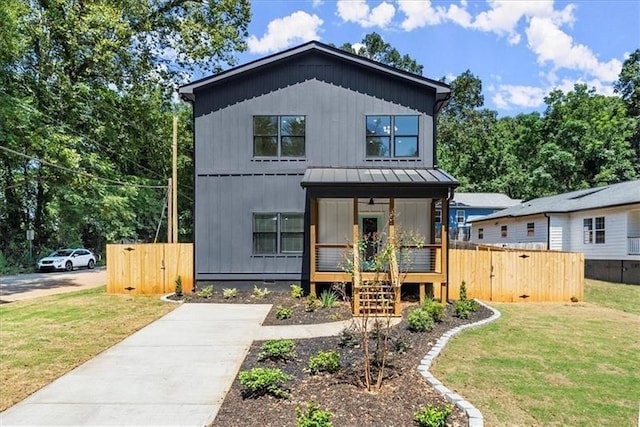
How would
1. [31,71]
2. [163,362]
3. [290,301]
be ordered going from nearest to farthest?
1. [163,362]
2. [290,301]
3. [31,71]

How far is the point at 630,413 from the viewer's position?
5.18 metres

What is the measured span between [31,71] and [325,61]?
1705 cm

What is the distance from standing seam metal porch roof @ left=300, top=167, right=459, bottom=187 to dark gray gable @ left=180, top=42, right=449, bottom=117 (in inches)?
94.9

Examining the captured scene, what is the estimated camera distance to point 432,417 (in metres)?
4.62

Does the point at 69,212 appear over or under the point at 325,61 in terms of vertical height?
under

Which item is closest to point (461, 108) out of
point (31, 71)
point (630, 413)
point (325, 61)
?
point (325, 61)

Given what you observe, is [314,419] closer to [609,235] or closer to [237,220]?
[237,220]

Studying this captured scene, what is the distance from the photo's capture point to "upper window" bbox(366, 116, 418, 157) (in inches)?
569

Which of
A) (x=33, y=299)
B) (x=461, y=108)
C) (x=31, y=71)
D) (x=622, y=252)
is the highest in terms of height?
(x=461, y=108)

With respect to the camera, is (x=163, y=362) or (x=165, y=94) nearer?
(x=163, y=362)

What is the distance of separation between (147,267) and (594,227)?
1967 cm

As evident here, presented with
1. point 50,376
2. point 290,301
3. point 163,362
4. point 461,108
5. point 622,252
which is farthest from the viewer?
point 461,108

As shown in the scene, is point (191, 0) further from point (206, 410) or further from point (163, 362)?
point (206, 410)

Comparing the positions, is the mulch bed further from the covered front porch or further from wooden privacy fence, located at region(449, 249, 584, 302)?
wooden privacy fence, located at region(449, 249, 584, 302)
